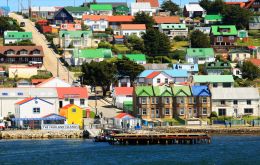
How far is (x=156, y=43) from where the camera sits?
431ft

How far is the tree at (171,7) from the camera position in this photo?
165 m

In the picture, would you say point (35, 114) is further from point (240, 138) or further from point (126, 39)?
point (126, 39)

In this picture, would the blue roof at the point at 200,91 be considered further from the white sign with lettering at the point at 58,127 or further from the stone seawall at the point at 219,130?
the white sign with lettering at the point at 58,127

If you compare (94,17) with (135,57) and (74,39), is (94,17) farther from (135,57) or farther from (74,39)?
(135,57)

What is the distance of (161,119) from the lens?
100062 millimetres

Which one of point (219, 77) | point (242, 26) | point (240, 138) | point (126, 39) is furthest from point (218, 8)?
point (240, 138)

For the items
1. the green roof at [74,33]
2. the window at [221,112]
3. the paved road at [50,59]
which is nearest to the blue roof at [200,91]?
the window at [221,112]

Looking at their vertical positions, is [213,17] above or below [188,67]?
above

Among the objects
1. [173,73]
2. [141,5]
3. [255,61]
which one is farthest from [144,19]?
[173,73]

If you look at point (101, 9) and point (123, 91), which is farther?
point (101, 9)

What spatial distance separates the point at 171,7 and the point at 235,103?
213ft

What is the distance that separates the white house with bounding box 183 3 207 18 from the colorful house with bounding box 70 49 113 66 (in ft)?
109

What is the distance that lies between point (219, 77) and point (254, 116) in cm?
1245

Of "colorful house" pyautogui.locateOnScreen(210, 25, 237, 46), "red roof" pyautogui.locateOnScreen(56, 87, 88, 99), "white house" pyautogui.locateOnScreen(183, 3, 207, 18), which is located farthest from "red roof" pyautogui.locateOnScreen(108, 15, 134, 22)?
"red roof" pyautogui.locateOnScreen(56, 87, 88, 99)
